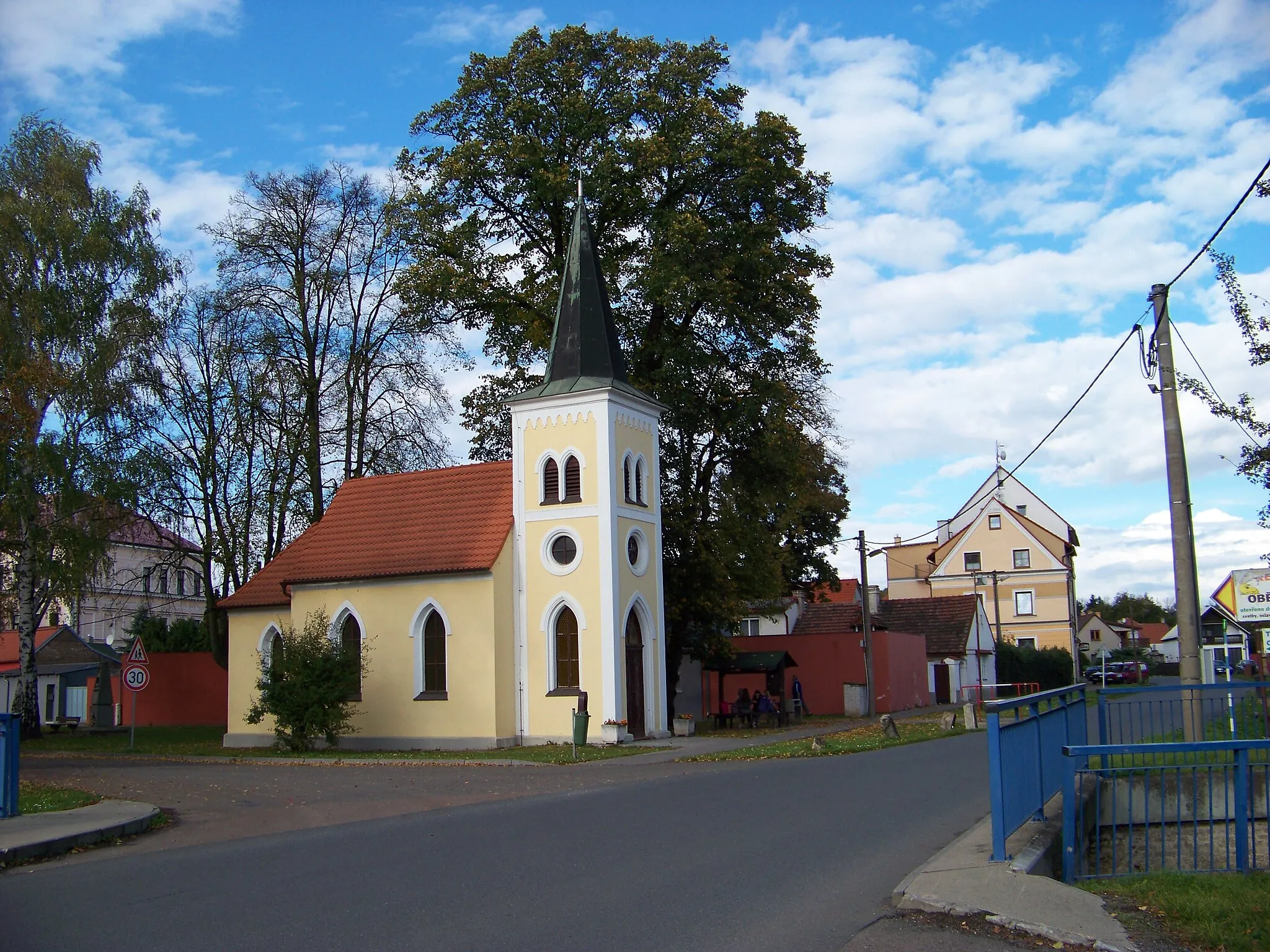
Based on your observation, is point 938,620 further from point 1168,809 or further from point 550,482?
point 1168,809

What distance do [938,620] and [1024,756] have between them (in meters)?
43.9

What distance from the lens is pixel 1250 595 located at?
1623cm

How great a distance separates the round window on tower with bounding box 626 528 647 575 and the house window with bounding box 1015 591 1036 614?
46.2 meters

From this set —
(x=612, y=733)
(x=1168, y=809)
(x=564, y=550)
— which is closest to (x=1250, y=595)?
(x=1168, y=809)

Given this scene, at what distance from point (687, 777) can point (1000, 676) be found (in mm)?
42038

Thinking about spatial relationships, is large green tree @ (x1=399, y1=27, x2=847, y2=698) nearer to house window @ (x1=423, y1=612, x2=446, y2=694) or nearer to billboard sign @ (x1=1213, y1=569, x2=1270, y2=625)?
house window @ (x1=423, y1=612, x2=446, y2=694)

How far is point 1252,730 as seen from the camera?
16594 mm

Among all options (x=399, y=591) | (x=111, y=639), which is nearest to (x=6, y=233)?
(x=399, y=591)

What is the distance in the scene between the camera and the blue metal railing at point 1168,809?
9195 millimetres

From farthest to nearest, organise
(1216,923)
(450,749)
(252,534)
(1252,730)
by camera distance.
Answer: (252,534)
(450,749)
(1252,730)
(1216,923)

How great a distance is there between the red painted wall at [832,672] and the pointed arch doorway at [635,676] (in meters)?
14.2

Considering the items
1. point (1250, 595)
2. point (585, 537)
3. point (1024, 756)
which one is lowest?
point (1024, 756)

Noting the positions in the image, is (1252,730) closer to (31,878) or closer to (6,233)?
(31,878)

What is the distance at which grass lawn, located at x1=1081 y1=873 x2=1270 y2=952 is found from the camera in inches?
292
